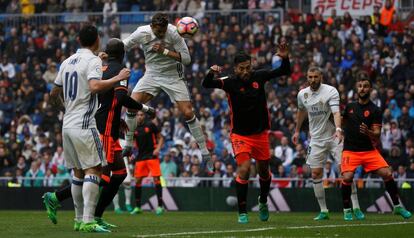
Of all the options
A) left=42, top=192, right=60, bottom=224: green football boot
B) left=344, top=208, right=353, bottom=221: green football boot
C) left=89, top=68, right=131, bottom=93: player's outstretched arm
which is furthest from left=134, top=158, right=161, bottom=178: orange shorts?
left=89, top=68, right=131, bottom=93: player's outstretched arm

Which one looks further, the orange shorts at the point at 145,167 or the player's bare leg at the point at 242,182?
the orange shorts at the point at 145,167

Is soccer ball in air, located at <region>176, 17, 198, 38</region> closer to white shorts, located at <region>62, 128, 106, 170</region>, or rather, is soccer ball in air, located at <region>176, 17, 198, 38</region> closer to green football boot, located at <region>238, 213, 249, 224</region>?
green football boot, located at <region>238, 213, 249, 224</region>

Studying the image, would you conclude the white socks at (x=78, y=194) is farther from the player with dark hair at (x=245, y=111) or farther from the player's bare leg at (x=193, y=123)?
the player's bare leg at (x=193, y=123)

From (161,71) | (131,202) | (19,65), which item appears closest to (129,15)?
(19,65)

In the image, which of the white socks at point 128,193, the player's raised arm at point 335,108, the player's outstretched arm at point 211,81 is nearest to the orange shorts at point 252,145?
the player's outstretched arm at point 211,81

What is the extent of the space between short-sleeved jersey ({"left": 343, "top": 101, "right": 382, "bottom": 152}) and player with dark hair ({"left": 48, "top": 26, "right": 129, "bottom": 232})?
6463 millimetres

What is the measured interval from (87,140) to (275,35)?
1995 centimetres

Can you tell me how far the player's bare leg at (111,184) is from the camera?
15883mm

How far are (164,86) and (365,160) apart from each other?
12.7 ft

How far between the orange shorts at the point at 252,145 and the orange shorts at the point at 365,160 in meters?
2.22

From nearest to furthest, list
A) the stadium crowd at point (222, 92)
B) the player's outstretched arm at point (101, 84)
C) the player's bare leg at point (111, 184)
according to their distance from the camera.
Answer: the player's outstretched arm at point (101, 84), the player's bare leg at point (111, 184), the stadium crowd at point (222, 92)

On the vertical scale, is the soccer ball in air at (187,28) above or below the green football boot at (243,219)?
above

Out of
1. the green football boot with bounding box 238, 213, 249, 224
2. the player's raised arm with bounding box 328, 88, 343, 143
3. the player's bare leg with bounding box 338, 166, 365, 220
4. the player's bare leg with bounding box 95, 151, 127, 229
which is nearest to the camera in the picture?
the player's bare leg with bounding box 95, 151, 127, 229

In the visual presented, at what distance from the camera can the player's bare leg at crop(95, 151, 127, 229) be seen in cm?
1588
